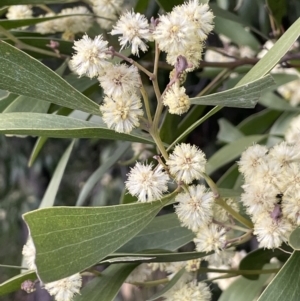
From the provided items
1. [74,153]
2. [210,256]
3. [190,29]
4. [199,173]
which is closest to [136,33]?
[190,29]

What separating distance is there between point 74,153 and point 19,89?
1937mm

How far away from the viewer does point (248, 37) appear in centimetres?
125

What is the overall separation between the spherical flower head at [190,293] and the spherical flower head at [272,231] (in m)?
0.14

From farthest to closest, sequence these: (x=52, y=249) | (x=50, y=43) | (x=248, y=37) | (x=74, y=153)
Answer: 1. (x=74, y=153)
2. (x=248, y=37)
3. (x=50, y=43)
4. (x=52, y=249)

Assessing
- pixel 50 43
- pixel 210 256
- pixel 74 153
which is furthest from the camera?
pixel 74 153

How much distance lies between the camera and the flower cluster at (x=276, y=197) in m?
0.60

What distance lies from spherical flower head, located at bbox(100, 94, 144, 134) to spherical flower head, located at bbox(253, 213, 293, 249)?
0.20 meters

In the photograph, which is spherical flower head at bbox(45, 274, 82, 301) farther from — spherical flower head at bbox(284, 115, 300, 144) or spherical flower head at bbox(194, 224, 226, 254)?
spherical flower head at bbox(284, 115, 300, 144)

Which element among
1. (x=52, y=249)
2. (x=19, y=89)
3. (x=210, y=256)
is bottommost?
(x=210, y=256)

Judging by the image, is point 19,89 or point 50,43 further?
point 50,43

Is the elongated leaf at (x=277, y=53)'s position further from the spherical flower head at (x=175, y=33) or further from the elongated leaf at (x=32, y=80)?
the elongated leaf at (x=32, y=80)

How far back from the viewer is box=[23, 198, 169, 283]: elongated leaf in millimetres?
475

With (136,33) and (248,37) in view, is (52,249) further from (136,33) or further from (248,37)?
(248,37)

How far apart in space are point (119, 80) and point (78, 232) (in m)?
0.17
